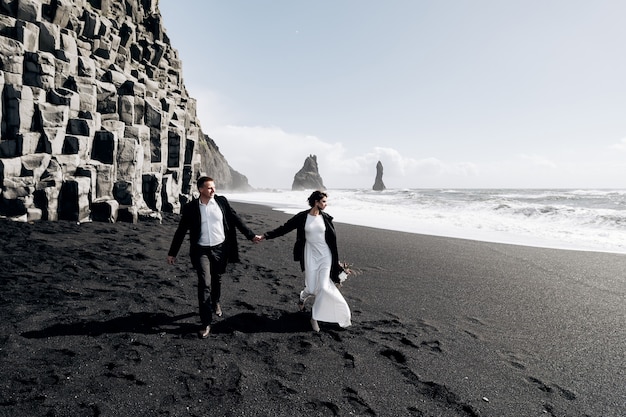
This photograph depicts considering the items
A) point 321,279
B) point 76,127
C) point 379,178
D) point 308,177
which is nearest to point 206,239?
point 321,279

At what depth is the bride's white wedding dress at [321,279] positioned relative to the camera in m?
5.27

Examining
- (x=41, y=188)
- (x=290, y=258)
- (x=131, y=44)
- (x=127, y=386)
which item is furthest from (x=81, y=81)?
(x=127, y=386)

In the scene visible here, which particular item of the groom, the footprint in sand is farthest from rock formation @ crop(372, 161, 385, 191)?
the footprint in sand

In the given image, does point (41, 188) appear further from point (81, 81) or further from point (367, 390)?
point (367, 390)

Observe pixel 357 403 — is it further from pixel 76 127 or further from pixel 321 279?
pixel 76 127

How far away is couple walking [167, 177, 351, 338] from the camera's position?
16.7 ft

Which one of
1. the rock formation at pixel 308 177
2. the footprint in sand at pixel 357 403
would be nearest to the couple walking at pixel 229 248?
the footprint in sand at pixel 357 403

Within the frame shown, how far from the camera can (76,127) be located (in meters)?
14.2

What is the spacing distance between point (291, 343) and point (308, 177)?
13661cm

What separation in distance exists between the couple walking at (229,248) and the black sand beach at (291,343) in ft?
1.32

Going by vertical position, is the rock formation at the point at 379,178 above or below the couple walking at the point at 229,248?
above

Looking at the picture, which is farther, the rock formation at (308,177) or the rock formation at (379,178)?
the rock formation at (379,178)

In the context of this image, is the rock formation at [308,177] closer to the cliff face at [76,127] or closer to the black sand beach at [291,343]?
the cliff face at [76,127]

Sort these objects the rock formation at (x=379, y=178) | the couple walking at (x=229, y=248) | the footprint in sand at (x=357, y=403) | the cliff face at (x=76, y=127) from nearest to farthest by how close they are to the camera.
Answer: the footprint in sand at (x=357, y=403)
the couple walking at (x=229, y=248)
the cliff face at (x=76, y=127)
the rock formation at (x=379, y=178)
